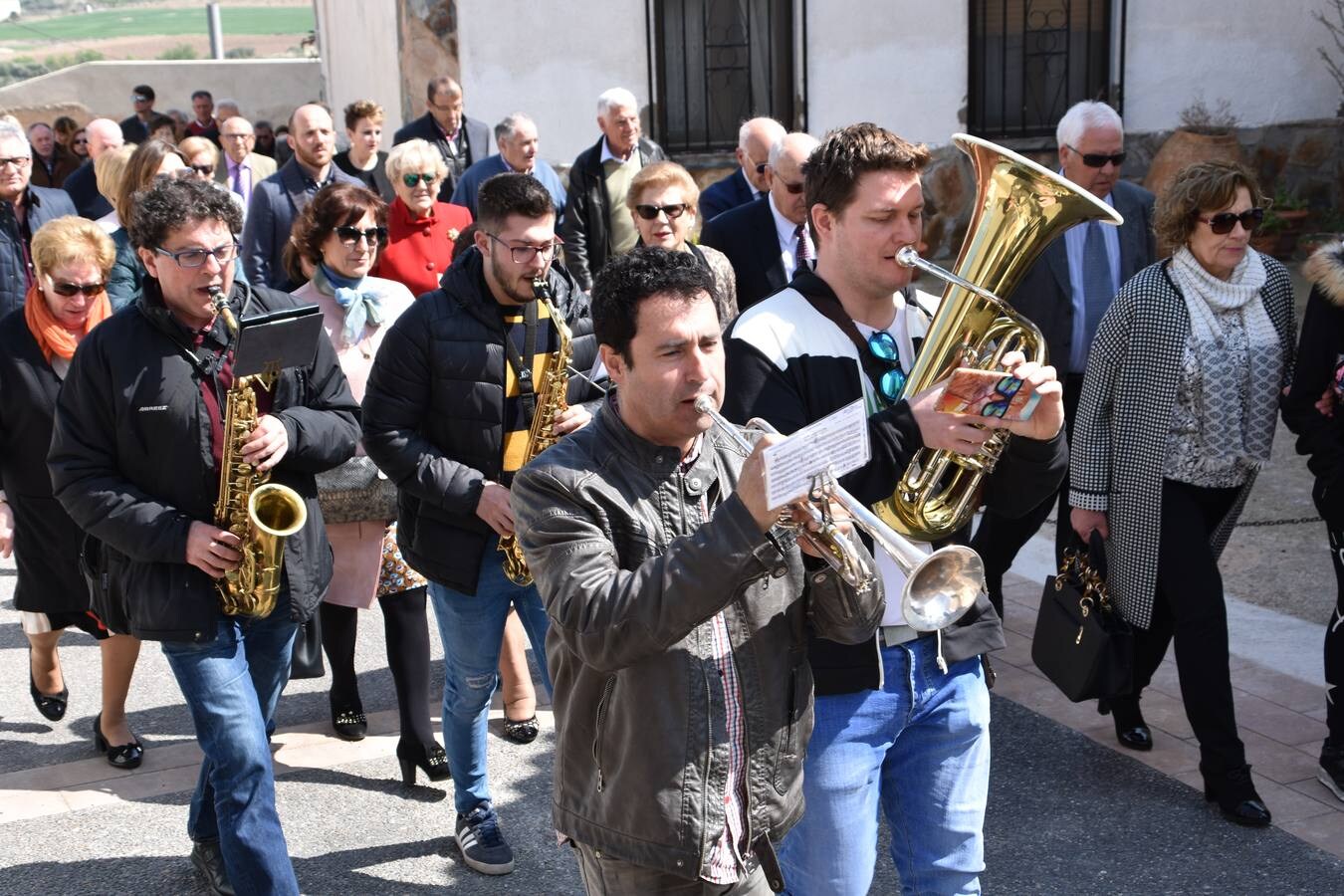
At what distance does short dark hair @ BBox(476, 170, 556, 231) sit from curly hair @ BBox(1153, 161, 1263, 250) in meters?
1.98

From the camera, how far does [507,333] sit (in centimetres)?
448

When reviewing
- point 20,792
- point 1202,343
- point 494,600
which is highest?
point 1202,343

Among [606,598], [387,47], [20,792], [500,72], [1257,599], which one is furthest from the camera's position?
[387,47]

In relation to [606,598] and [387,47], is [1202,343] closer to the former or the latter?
[606,598]

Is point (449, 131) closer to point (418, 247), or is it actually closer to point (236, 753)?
point (418, 247)

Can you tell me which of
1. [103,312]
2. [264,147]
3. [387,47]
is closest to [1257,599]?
[103,312]

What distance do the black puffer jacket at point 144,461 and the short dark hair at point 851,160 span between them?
5.39ft

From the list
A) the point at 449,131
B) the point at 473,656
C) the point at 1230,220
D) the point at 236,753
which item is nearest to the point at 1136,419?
the point at 1230,220

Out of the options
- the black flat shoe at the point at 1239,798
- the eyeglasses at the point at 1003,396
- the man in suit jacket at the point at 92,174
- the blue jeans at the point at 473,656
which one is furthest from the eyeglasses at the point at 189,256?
the man in suit jacket at the point at 92,174

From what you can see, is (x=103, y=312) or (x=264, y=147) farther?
(x=264, y=147)

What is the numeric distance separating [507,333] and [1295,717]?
121 inches

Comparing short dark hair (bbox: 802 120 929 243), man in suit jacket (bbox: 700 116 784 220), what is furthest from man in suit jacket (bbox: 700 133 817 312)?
short dark hair (bbox: 802 120 929 243)

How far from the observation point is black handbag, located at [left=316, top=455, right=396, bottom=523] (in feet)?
17.1

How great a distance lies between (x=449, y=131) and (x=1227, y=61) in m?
7.29
